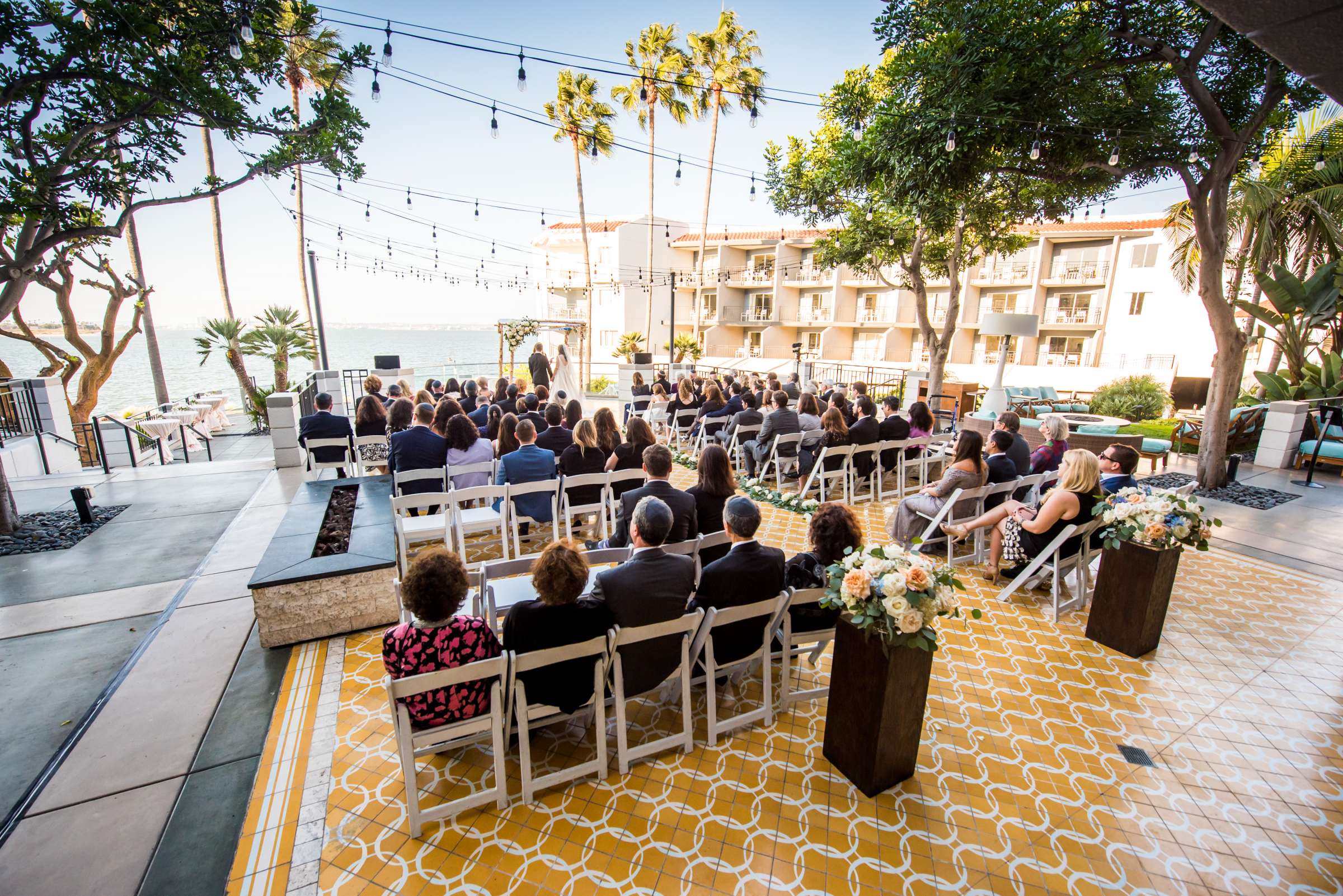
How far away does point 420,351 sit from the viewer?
105m

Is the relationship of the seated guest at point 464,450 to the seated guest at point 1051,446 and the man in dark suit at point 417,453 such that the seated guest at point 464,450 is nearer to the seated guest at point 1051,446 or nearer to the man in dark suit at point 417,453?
the man in dark suit at point 417,453

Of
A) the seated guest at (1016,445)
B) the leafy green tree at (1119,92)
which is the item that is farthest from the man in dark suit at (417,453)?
the leafy green tree at (1119,92)

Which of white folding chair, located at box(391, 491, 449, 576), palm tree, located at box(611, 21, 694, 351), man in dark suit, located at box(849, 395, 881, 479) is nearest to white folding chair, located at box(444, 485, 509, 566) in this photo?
white folding chair, located at box(391, 491, 449, 576)

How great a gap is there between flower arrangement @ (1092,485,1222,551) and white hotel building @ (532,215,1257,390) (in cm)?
1573

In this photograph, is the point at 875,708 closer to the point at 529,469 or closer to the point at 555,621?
the point at 555,621

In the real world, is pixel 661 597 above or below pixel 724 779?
above

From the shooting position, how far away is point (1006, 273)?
25.6 meters

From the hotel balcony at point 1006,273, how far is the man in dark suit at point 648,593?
28.3 m

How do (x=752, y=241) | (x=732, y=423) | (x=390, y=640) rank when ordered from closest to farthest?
1. (x=390, y=640)
2. (x=732, y=423)
3. (x=752, y=241)

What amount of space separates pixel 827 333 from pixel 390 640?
31.4m

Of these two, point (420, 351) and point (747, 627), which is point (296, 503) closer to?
point (747, 627)

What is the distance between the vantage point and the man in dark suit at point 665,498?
372 cm

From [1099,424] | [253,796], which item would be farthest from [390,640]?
[1099,424]

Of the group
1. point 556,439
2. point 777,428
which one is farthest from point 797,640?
point 777,428
